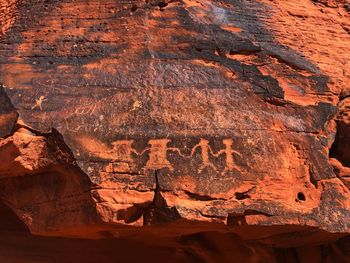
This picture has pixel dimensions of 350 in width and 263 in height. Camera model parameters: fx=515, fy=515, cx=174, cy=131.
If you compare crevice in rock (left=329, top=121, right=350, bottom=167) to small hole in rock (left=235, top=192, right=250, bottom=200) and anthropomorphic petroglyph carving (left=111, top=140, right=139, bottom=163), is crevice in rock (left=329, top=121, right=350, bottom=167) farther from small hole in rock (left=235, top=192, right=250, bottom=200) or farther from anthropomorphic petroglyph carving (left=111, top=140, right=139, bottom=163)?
anthropomorphic petroglyph carving (left=111, top=140, right=139, bottom=163)

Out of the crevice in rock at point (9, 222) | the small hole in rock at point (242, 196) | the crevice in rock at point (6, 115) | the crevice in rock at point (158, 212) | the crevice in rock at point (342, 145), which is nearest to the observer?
the crevice in rock at point (158, 212)

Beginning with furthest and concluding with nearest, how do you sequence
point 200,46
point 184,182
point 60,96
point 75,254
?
point 75,254, point 200,46, point 60,96, point 184,182

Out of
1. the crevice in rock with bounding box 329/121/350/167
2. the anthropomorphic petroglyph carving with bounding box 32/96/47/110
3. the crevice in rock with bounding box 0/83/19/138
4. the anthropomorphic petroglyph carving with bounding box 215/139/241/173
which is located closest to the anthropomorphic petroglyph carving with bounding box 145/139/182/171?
the anthropomorphic petroglyph carving with bounding box 215/139/241/173

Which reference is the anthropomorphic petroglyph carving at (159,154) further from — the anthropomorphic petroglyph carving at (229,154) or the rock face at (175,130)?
the anthropomorphic petroglyph carving at (229,154)

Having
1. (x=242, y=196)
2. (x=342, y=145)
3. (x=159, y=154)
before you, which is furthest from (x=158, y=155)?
(x=342, y=145)

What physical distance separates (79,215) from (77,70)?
865 mm

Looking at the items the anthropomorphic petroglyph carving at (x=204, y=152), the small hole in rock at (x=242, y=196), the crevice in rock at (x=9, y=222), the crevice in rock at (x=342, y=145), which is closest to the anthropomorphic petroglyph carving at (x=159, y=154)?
the anthropomorphic petroglyph carving at (x=204, y=152)

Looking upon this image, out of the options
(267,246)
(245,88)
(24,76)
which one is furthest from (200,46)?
(267,246)

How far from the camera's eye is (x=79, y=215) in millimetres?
2738

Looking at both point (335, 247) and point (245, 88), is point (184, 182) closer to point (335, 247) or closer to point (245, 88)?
point (245, 88)

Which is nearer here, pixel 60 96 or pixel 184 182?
pixel 184 182

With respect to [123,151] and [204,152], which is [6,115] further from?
[204,152]

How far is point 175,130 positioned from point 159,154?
0.55 feet

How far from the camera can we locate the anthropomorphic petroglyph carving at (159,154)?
2.75 m
